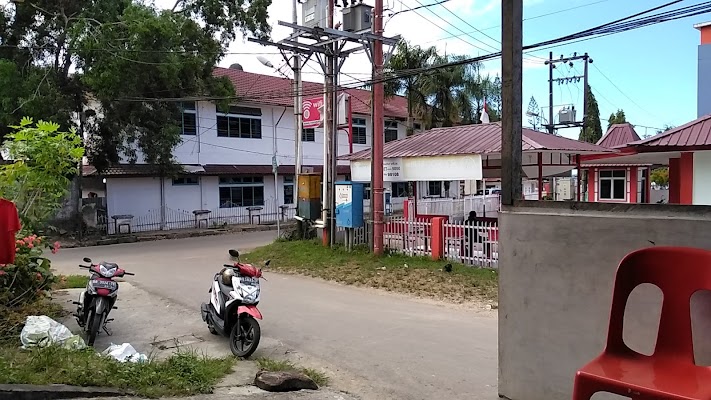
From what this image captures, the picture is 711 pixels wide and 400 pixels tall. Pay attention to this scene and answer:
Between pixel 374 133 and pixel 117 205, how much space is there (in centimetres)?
1464

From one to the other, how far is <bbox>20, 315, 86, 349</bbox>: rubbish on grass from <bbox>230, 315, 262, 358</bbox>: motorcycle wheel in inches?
62.0

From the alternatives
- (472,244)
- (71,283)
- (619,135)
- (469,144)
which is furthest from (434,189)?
(71,283)

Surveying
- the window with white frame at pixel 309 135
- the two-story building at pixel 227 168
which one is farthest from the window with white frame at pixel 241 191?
the window with white frame at pixel 309 135

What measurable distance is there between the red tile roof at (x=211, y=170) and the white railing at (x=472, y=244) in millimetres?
11951

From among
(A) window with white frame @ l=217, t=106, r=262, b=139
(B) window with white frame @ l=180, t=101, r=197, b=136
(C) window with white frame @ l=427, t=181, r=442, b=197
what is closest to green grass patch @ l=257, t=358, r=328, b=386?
(B) window with white frame @ l=180, t=101, r=197, b=136

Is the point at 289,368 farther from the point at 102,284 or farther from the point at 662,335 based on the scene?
the point at 662,335

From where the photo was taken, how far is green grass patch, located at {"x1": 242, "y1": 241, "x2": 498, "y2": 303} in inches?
381

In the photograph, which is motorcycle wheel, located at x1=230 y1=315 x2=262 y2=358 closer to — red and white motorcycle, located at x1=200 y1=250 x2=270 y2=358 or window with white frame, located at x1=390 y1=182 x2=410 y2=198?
red and white motorcycle, located at x1=200 y1=250 x2=270 y2=358

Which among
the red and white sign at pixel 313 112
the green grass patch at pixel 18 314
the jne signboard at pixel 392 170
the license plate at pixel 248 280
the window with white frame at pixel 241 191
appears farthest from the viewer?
the window with white frame at pixel 241 191

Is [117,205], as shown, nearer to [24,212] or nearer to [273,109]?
[273,109]

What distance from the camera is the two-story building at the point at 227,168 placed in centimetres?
2312

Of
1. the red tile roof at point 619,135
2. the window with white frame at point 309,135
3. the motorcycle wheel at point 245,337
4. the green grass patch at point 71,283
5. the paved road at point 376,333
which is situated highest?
the window with white frame at point 309,135

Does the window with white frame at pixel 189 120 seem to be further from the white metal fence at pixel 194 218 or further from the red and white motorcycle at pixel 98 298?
the red and white motorcycle at pixel 98 298

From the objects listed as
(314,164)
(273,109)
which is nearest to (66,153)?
(273,109)
